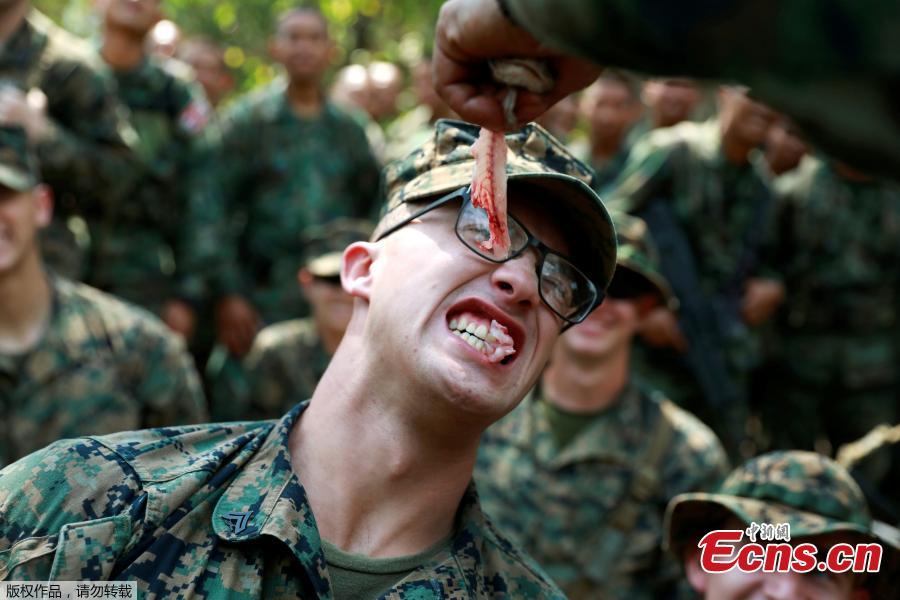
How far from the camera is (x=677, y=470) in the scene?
586 cm

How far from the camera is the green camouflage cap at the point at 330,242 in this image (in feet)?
25.1

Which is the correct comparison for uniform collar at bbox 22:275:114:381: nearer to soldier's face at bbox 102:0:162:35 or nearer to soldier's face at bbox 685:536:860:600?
soldier's face at bbox 102:0:162:35

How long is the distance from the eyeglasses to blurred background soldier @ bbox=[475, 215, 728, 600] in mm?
2836

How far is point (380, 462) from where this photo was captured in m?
2.93

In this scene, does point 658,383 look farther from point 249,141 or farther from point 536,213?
point 536,213

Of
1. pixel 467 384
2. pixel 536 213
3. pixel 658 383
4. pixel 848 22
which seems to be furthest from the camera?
pixel 658 383

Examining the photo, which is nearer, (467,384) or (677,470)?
(467,384)

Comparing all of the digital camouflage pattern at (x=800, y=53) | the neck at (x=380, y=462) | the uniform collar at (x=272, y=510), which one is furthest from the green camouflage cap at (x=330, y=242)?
the digital camouflage pattern at (x=800, y=53)

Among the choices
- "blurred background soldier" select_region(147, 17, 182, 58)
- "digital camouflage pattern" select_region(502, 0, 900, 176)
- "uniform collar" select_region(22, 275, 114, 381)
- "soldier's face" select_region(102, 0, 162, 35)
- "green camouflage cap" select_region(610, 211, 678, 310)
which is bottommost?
"blurred background soldier" select_region(147, 17, 182, 58)

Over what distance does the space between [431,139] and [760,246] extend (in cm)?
570

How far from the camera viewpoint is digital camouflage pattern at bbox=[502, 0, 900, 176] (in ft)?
4.39

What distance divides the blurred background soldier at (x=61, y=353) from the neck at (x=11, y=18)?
0.86 meters

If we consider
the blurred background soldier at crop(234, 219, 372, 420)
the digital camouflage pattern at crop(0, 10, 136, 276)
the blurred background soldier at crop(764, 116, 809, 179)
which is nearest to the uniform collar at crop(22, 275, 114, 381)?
the digital camouflage pattern at crop(0, 10, 136, 276)

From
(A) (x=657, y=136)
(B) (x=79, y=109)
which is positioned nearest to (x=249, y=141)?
(B) (x=79, y=109)
